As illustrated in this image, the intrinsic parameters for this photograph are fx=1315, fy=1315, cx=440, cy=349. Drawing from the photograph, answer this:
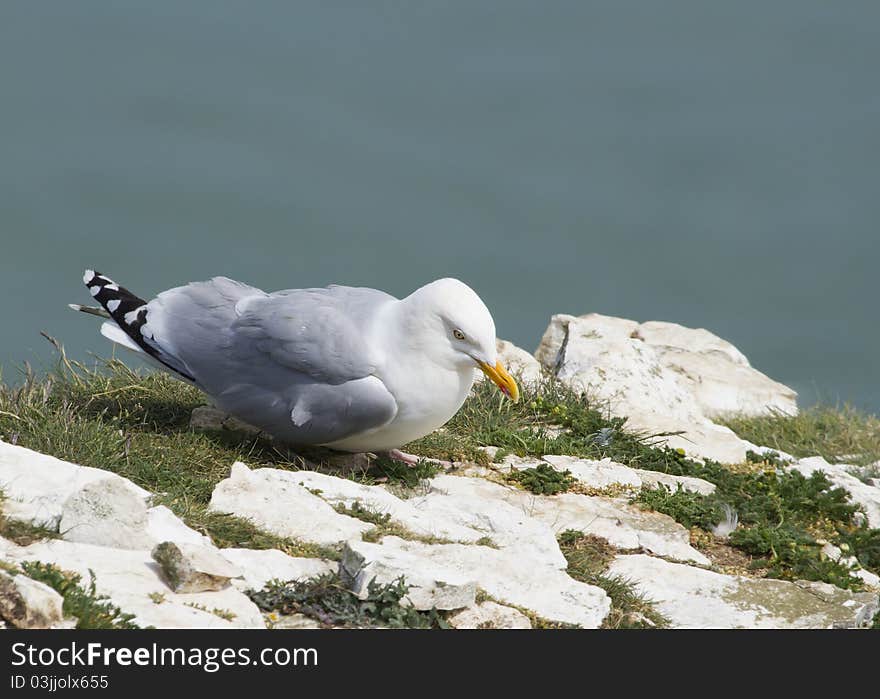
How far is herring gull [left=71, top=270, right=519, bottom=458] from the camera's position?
20.2 feet

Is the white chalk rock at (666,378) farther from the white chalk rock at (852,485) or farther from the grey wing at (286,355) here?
the grey wing at (286,355)

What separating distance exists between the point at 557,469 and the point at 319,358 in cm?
142

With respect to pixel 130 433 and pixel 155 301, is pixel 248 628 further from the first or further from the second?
pixel 155 301

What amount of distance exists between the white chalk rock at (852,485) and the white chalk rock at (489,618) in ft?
8.91

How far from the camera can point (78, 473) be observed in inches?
203

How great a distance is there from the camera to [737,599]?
18.1 feet

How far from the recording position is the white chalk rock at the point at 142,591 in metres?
4.19

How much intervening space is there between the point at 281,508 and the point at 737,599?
1.94m

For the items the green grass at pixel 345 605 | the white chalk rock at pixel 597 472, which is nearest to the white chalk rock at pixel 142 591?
the green grass at pixel 345 605

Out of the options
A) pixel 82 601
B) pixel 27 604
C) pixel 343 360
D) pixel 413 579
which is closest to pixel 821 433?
pixel 343 360

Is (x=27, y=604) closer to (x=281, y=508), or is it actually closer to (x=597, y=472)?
(x=281, y=508)

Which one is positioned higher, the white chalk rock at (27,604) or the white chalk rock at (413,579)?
the white chalk rock at (413,579)

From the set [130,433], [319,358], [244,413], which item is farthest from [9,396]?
[319,358]

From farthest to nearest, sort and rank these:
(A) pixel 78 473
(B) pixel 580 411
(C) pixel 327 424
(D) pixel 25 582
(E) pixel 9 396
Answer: (B) pixel 580 411 → (E) pixel 9 396 → (C) pixel 327 424 → (A) pixel 78 473 → (D) pixel 25 582
